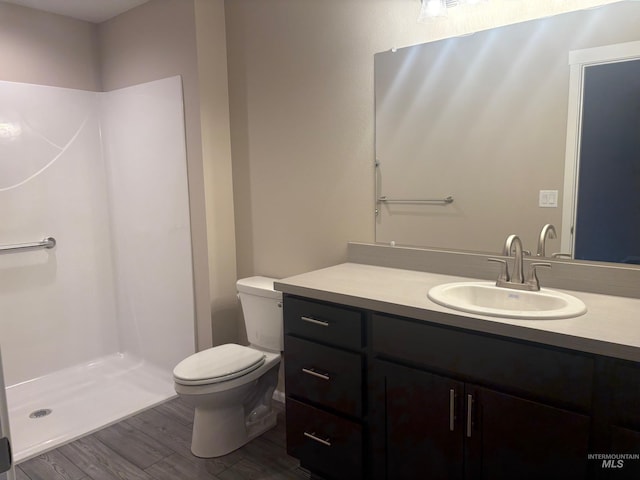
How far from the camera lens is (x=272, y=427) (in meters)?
2.48

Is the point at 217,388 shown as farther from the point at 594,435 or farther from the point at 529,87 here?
the point at 529,87

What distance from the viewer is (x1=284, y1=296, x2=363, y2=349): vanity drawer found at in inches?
67.5

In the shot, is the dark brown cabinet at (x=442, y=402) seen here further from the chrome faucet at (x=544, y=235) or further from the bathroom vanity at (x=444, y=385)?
the chrome faucet at (x=544, y=235)

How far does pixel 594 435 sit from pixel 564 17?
135 centimetres

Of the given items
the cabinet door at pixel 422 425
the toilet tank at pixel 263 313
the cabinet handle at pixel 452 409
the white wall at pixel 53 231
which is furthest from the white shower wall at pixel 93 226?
the cabinet handle at pixel 452 409

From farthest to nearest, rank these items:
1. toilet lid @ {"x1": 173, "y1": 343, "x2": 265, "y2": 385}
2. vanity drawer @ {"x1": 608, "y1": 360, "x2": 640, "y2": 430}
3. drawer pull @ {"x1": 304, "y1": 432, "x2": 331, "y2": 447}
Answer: toilet lid @ {"x1": 173, "y1": 343, "x2": 265, "y2": 385} < drawer pull @ {"x1": 304, "y1": 432, "x2": 331, "y2": 447} < vanity drawer @ {"x1": 608, "y1": 360, "x2": 640, "y2": 430}

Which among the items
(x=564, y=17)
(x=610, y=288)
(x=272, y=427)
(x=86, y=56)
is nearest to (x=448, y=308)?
(x=610, y=288)

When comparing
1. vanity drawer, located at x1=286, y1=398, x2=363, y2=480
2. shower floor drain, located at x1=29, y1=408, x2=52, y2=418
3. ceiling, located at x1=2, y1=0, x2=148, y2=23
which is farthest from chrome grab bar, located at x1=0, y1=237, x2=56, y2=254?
vanity drawer, located at x1=286, y1=398, x2=363, y2=480

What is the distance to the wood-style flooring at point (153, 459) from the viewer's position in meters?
2.10

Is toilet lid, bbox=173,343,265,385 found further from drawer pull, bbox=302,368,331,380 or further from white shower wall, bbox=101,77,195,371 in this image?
white shower wall, bbox=101,77,195,371

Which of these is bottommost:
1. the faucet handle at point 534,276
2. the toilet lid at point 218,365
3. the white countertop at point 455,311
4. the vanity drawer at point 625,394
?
the toilet lid at point 218,365

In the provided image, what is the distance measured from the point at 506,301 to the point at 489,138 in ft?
2.10

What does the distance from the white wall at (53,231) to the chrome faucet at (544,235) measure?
2.83 meters

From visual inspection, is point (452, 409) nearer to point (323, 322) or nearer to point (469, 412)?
point (469, 412)
